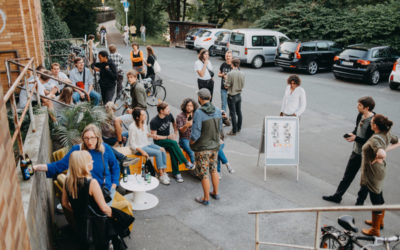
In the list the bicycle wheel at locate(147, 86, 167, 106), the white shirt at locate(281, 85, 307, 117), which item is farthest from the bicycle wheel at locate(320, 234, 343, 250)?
the bicycle wheel at locate(147, 86, 167, 106)

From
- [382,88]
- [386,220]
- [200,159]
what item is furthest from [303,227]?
[382,88]

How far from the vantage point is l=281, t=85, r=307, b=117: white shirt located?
25.5 feet

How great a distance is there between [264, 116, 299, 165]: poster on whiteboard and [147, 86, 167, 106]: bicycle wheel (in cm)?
548

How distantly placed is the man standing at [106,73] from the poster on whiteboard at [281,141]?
4.62 meters

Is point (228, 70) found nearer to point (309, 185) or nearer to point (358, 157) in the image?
point (309, 185)

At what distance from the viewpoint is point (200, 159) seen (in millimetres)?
5961

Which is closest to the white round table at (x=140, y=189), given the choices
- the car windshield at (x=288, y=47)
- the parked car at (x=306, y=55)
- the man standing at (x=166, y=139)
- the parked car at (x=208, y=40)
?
the man standing at (x=166, y=139)

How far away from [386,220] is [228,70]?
18.0 ft

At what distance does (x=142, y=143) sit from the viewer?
668cm

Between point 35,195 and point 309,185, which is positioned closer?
point 35,195

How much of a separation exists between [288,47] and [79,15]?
2002 cm

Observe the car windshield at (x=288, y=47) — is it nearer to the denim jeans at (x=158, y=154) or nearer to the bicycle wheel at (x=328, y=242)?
the denim jeans at (x=158, y=154)

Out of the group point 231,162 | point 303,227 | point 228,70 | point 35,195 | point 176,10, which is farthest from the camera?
point 176,10

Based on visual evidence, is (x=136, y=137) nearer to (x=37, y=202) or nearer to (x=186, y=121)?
(x=186, y=121)
